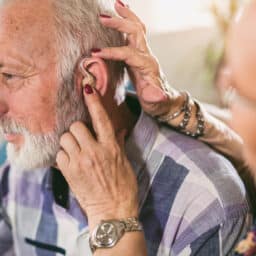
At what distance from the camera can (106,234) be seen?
109 centimetres

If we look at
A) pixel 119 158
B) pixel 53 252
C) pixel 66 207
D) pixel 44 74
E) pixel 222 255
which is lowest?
pixel 53 252

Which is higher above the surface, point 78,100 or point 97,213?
point 78,100

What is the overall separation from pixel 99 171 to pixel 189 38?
1.95 metres

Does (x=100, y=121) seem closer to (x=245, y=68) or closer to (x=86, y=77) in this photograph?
(x=86, y=77)

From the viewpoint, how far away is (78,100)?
1.23 metres

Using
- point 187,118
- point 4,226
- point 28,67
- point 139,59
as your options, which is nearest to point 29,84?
point 28,67

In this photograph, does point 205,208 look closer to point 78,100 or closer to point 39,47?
point 78,100

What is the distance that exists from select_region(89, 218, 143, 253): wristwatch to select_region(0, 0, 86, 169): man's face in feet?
0.75

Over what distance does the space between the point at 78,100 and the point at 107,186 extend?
0.22 metres

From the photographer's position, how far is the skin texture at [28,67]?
1.16 meters

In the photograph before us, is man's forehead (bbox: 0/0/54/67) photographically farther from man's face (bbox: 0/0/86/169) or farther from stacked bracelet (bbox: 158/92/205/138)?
stacked bracelet (bbox: 158/92/205/138)

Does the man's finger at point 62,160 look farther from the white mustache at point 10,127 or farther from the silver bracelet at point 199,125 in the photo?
the silver bracelet at point 199,125

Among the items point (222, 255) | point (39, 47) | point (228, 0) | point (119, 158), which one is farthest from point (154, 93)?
point (228, 0)

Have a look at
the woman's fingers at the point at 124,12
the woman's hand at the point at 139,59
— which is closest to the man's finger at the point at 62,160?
the woman's hand at the point at 139,59
